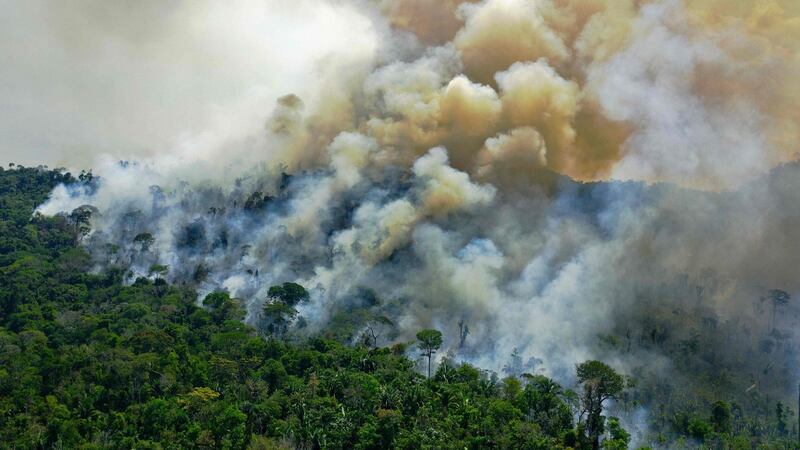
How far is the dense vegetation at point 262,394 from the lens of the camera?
6912cm

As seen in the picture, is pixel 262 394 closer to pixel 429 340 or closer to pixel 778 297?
pixel 429 340

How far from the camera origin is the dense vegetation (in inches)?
2721

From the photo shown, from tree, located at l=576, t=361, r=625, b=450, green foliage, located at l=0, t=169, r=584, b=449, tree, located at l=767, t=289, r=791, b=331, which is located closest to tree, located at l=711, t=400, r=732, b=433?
tree, located at l=576, t=361, r=625, b=450

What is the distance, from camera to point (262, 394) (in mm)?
77688

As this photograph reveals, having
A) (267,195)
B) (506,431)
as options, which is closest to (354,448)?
(506,431)

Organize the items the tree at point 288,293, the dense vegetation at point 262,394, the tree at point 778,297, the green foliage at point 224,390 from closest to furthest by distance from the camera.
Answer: the green foliage at point 224,390 < the dense vegetation at point 262,394 < the tree at point 288,293 < the tree at point 778,297

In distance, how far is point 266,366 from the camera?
84875mm

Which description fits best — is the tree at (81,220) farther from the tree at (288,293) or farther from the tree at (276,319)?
the tree at (276,319)

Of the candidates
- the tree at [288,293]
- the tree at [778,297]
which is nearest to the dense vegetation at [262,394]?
the tree at [288,293]

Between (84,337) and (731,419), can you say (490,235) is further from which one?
(84,337)

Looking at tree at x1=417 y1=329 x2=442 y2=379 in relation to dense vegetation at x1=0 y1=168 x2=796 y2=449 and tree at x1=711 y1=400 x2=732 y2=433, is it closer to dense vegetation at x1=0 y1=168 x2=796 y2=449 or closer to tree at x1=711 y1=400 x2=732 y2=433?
dense vegetation at x1=0 y1=168 x2=796 y2=449

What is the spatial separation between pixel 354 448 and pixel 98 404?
27.5 m

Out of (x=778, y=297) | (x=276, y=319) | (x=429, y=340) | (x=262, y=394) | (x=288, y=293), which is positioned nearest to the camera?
(x=262, y=394)

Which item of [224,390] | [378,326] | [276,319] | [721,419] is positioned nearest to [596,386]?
[721,419]
